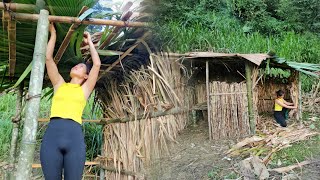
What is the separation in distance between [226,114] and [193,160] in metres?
1.18

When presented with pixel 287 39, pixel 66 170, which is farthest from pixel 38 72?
pixel 287 39

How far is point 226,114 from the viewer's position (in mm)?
6004

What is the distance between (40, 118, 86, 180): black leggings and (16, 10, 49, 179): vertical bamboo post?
0.28m

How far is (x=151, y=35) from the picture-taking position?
321 cm

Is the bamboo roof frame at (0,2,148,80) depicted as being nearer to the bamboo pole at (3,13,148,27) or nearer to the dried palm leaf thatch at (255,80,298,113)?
the bamboo pole at (3,13,148,27)

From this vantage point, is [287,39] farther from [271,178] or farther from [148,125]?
[148,125]

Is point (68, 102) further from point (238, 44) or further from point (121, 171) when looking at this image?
point (238, 44)

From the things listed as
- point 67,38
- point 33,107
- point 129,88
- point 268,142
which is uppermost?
point 67,38

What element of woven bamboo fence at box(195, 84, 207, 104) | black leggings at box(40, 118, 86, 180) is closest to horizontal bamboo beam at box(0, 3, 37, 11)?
black leggings at box(40, 118, 86, 180)

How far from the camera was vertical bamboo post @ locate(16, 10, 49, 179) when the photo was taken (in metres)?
1.82

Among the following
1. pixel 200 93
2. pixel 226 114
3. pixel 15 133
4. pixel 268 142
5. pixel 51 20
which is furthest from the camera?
pixel 200 93

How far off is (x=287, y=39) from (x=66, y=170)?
9249 millimetres

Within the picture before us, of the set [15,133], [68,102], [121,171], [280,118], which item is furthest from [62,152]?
[280,118]

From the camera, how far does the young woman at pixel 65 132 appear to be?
2123 mm
